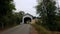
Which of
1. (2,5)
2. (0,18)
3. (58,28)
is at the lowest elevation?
(58,28)

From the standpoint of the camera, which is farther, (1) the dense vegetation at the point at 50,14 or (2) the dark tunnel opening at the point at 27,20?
(2) the dark tunnel opening at the point at 27,20

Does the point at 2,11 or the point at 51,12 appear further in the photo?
the point at 51,12

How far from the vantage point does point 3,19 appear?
45.5 meters

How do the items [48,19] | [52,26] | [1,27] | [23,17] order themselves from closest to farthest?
[1,27] < [52,26] < [48,19] < [23,17]

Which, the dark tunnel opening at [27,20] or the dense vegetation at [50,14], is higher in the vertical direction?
the dense vegetation at [50,14]

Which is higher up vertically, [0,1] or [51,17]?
[0,1]

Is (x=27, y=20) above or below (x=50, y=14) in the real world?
below

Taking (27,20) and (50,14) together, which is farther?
(27,20)

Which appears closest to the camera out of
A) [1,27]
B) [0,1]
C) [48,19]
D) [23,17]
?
[0,1]

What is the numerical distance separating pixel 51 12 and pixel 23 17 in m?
72.0

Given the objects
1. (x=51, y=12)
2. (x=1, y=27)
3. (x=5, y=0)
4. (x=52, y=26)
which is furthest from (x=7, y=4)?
(x=51, y=12)

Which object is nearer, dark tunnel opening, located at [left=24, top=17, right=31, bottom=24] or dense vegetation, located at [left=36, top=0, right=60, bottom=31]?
dense vegetation, located at [left=36, top=0, right=60, bottom=31]

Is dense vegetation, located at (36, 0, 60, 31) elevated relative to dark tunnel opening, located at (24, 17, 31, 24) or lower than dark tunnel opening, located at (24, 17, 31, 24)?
elevated

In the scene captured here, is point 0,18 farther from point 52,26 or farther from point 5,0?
point 52,26
